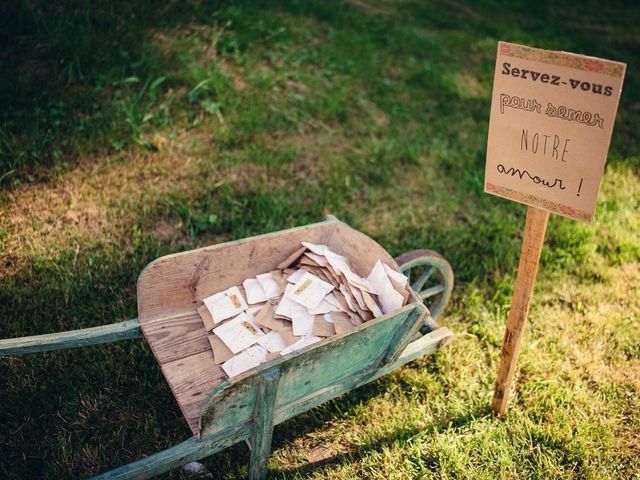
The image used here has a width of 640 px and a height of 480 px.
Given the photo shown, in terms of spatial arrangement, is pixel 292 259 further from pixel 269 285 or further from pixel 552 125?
pixel 552 125

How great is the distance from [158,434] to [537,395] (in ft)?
6.70

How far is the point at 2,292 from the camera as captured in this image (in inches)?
113

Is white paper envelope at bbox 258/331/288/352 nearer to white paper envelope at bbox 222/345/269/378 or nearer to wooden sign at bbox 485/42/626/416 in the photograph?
white paper envelope at bbox 222/345/269/378

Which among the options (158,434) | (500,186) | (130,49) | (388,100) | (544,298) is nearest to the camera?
(500,186)

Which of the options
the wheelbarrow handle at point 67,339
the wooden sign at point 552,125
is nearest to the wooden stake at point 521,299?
the wooden sign at point 552,125

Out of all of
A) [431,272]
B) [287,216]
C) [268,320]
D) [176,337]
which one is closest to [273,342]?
[268,320]

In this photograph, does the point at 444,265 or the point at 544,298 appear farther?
the point at 544,298

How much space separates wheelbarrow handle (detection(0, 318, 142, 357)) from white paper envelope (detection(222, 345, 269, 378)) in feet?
1.42

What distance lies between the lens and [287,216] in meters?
3.80

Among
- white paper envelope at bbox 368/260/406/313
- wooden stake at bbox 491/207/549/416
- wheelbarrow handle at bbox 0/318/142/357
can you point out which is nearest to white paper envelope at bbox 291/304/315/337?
white paper envelope at bbox 368/260/406/313

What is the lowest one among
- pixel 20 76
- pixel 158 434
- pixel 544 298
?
pixel 158 434

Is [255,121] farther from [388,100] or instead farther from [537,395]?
[537,395]

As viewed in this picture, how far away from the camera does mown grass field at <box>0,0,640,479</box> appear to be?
2471mm

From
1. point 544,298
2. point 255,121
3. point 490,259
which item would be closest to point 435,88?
point 255,121
